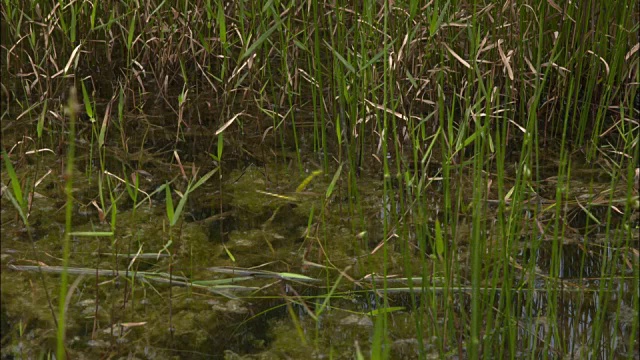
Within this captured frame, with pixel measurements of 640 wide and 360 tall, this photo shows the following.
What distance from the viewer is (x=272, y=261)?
2.02 meters

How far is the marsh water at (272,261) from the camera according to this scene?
168 centimetres

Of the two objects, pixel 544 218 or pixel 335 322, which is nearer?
pixel 335 322

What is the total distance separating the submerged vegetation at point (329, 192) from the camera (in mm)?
1663

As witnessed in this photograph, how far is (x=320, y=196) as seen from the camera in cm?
228

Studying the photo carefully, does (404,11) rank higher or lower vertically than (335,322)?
higher

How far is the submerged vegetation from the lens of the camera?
1.66 meters

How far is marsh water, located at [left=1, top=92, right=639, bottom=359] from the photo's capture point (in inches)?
66.0

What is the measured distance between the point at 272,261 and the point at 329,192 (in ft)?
0.70

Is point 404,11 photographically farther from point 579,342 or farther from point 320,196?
point 579,342

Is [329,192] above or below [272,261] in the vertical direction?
above

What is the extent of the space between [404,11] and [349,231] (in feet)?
2.29

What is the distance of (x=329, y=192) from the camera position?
6.85 feet

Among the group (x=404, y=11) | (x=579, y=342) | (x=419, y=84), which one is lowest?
(x=579, y=342)

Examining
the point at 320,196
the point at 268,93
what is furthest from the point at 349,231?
the point at 268,93
